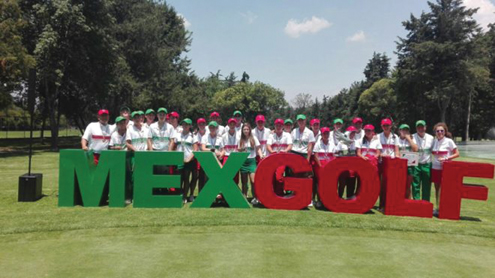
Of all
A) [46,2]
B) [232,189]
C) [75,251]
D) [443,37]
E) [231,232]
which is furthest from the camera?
[443,37]

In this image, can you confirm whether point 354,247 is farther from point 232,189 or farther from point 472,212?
point 472,212

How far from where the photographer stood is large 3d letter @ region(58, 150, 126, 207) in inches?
300

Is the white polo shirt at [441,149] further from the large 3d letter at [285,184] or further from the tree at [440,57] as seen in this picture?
the tree at [440,57]

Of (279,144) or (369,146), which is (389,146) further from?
(279,144)

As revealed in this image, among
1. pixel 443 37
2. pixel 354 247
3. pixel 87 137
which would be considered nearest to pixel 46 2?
pixel 87 137

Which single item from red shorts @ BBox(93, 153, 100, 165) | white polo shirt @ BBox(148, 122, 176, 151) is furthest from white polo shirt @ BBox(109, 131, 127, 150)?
white polo shirt @ BBox(148, 122, 176, 151)

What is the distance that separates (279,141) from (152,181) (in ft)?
9.94

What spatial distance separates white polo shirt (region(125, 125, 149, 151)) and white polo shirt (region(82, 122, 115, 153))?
501 mm

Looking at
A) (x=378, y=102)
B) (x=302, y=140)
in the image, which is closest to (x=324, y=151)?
(x=302, y=140)

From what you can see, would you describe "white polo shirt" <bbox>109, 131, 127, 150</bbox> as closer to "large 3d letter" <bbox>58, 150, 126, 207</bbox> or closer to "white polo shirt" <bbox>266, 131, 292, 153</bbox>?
"large 3d letter" <bbox>58, 150, 126, 207</bbox>

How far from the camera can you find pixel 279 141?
27.7ft

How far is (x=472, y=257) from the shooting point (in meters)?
5.11

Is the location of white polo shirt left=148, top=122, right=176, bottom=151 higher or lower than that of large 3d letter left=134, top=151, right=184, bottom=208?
higher

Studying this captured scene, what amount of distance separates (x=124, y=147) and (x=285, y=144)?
380 cm
